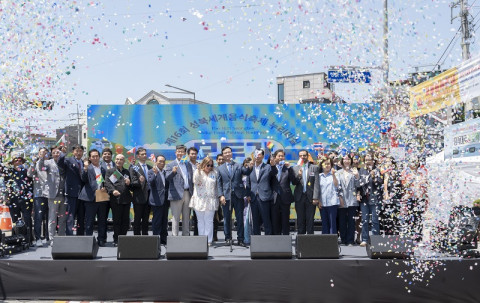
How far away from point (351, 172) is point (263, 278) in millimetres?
3167

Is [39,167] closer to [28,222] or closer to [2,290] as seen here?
[28,222]


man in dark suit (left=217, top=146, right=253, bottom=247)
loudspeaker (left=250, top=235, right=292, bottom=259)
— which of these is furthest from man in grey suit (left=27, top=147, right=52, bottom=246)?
loudspeaker (left=250, top=235, right=292, bottom=259)

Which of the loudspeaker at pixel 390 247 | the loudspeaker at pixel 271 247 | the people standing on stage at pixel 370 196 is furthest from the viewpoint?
the people standing on stage at pixel 370 196

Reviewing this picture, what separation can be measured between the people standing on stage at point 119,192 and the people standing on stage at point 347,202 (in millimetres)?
3686

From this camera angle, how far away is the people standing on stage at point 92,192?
8.49 metres

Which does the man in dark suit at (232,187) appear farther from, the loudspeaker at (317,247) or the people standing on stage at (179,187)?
the loudspeaker at (317,247)

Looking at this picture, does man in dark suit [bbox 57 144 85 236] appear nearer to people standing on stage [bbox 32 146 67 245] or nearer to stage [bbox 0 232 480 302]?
people standing on stage [bbox 32 146 67 245]

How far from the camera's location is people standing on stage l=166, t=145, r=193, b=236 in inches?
335

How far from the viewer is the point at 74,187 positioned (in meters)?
8.59

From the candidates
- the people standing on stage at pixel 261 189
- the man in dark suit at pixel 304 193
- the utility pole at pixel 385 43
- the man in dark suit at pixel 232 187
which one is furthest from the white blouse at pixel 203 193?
the utility pole at pixel 385 43

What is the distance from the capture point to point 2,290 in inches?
259

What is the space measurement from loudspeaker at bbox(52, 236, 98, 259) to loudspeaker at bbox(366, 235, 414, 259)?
12.2ft

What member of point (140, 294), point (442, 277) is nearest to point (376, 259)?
point (442, 277)

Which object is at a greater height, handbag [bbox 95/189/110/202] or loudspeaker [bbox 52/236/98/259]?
handbag [bbox 95/189/110/202]
